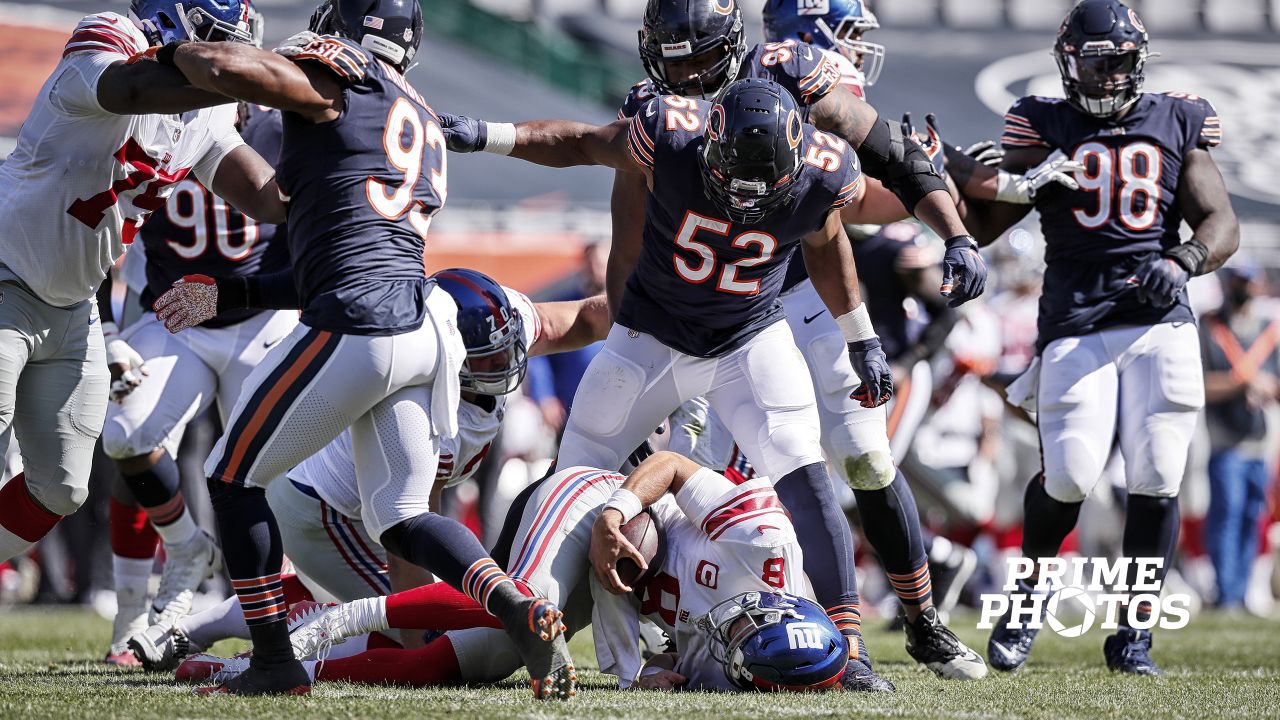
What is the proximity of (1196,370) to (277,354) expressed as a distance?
3252 mm

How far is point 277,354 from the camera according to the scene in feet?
12.0

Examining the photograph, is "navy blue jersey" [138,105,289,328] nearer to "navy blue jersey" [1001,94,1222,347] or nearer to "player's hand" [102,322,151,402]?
"player's hand" [102,322,151,402]

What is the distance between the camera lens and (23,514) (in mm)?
4148

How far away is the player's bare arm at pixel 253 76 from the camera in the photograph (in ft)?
11.1

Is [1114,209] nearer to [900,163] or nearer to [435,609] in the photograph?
[900,163]

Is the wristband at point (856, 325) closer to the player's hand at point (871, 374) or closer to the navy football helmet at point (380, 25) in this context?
the player's hand at point (871, 374)

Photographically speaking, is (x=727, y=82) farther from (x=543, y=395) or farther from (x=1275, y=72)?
(x=1275, y=72)

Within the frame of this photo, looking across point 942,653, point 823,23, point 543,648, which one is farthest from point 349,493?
point 823,23

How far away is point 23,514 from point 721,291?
211 cm

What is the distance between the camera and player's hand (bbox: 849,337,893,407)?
438 centimetres

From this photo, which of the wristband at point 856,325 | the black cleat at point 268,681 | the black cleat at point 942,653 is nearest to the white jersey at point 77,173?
the black cleat at point 268,681

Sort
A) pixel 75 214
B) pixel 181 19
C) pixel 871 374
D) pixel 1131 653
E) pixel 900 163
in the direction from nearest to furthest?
pixel 75 214
pixel 181 19
pixel 871 374
pixel 900 163
pixel 1131 653

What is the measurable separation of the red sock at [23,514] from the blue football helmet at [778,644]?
196 cm

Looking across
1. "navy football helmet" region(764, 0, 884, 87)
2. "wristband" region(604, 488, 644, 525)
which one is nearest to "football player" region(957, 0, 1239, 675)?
"navy football helmet" region(764, 0, 884, 87)
